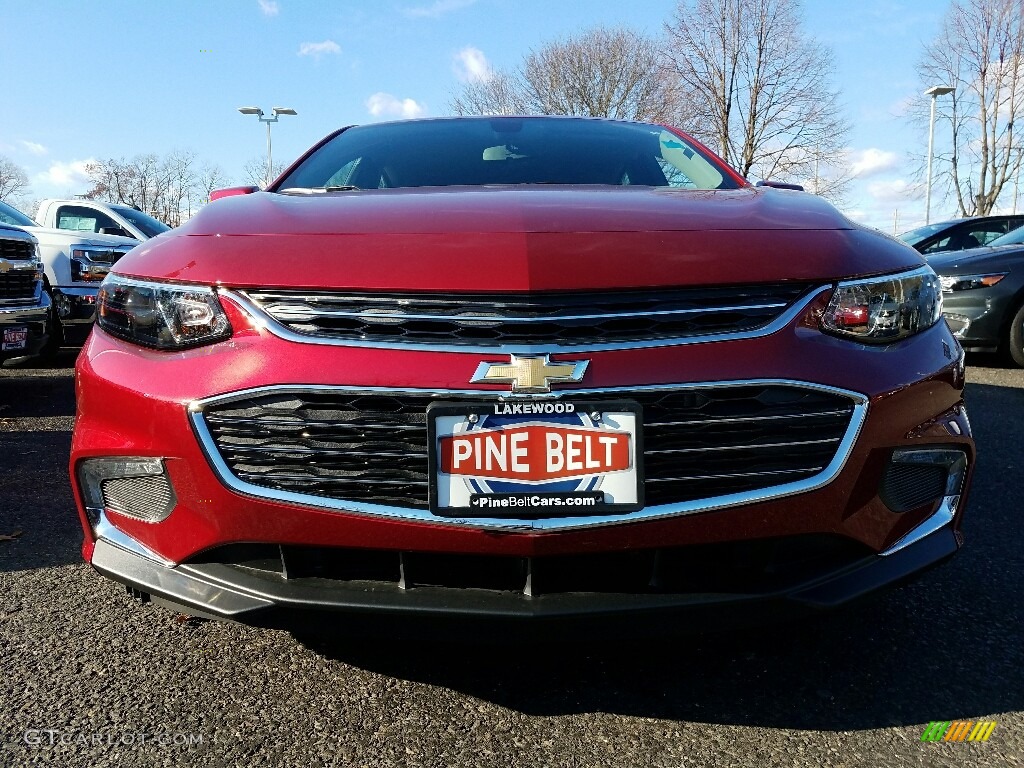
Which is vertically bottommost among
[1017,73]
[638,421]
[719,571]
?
[719,571]

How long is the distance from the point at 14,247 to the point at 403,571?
522cm

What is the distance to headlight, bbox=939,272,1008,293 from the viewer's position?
6.50m

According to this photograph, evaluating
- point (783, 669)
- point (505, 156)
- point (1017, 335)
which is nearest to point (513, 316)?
point (783, 669)

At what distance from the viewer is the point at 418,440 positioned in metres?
1.42

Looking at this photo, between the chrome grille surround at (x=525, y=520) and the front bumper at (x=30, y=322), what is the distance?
4548 millimetres

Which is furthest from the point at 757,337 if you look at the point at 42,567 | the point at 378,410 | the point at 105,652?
the point at 42,567

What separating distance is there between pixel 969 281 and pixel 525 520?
647 centimetres

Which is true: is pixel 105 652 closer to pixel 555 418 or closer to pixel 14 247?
pixel 555 418

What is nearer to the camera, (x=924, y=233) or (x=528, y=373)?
(x=528, y=373)

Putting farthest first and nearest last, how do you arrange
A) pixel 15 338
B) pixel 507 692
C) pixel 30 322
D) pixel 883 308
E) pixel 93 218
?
pixel 93 218 < pixel 30 322 < pixel 15 338 < pixel 507 692 < pixel 883 308

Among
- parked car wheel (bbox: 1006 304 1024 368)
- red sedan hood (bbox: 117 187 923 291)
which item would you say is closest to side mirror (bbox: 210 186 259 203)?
red sedan hood (bbox: 117 187 923 291)

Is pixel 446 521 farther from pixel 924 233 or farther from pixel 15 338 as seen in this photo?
pixel 924 233

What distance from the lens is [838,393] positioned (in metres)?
1.50

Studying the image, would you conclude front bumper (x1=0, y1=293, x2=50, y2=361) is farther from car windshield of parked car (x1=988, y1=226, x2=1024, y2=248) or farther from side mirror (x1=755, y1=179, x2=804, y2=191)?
car windshield of parked car (x1=988, y1=226, x2=1024, y2=248)
